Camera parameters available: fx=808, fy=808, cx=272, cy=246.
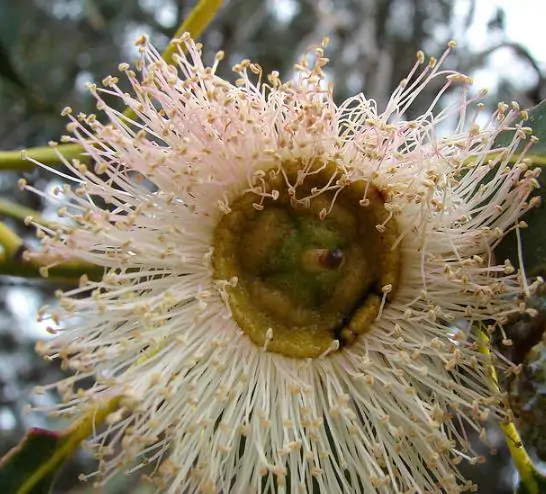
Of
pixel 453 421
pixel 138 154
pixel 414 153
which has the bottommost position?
pixel 453 421

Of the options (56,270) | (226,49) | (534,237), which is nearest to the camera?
(534,237)

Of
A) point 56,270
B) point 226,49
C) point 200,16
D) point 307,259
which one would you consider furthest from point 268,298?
point 226,49

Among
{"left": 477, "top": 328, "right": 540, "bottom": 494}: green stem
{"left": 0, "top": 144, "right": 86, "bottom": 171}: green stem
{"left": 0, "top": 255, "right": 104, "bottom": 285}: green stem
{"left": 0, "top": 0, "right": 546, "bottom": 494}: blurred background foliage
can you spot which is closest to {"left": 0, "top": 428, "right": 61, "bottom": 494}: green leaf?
{"left": 0, "top": 255, "right": 104, "bottom": 285}: green stem

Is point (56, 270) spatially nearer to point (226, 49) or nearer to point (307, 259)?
point (307, 259)

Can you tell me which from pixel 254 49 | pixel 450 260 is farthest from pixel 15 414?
pixel 450 260

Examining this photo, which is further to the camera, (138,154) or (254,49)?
(254,49)

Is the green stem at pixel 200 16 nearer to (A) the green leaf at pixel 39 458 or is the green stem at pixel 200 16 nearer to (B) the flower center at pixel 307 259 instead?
(B) the flower center at pixel 307 259

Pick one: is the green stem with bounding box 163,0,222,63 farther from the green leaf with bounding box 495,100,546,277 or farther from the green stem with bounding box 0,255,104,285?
the green leaf with bounding box 495,100,546,277

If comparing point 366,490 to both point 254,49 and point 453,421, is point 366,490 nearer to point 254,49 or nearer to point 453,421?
point 453,421
